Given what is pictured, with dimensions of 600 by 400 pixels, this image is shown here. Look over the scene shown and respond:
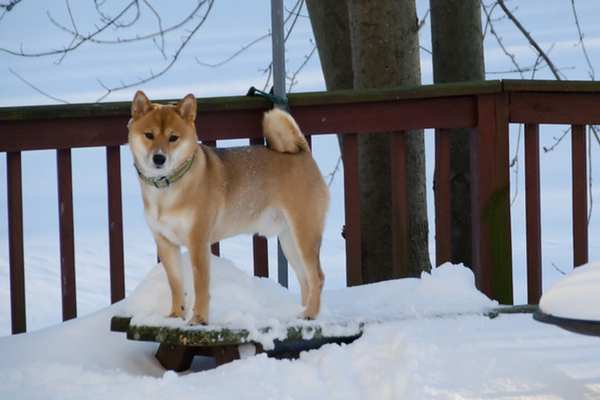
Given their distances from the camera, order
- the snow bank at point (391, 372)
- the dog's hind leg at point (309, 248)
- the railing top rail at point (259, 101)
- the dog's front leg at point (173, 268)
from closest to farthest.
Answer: the snow bank at point (391, 372)
the dog's front leg at point (173, 268)
the dog's hind leg at point (309, 248)
the railing top rail at point (259, 101)

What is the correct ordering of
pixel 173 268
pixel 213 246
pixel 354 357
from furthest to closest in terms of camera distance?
pixel 213 246, pixel 173 268, pixel 354 357

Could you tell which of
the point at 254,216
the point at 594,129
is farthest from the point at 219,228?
the point at 594,129

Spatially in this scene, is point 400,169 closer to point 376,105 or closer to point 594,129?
point 376,105

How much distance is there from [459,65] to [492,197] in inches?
63.9

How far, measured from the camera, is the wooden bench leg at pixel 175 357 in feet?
16.1

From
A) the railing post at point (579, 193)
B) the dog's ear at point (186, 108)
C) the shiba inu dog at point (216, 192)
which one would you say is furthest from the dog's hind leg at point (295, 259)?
the railing post at point (579, 193)

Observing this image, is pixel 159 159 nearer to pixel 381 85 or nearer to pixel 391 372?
pixel 391 372

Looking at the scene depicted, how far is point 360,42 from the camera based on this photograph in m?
6.96

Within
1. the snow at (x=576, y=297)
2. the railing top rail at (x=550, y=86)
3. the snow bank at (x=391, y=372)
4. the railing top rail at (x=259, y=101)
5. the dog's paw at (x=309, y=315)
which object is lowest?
the snow bank at (x=391, y=372)

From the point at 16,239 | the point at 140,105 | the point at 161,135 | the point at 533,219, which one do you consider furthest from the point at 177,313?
the point at 533,219

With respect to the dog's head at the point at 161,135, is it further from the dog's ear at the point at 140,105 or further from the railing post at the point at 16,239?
the railing post at the point at 16,239

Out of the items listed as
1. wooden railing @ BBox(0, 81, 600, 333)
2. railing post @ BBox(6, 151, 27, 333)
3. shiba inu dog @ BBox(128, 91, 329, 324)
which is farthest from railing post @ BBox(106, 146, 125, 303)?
shiba inu dog @ BBox(128, 91, 329, 324)

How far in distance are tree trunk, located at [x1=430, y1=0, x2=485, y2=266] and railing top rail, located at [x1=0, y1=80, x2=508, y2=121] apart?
4.70 feet

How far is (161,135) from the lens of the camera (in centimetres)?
479
